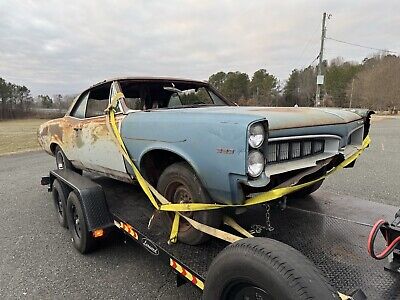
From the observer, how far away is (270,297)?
63.8 inches

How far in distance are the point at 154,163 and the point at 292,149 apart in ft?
4.27

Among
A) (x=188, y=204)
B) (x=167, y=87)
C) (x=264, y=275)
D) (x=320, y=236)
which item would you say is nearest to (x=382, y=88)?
(x=167, y=87)

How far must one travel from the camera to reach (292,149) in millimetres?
2486

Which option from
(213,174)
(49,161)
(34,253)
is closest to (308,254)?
(213,174)

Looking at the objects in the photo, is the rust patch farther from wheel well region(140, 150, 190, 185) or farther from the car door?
wheel well region(140, 150, 190, 185)

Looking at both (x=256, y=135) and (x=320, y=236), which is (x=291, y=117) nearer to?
(x=256, y=135)

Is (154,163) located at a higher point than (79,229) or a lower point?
higher

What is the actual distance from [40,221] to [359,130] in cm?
427

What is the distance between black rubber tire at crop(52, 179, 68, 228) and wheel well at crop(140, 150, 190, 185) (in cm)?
153

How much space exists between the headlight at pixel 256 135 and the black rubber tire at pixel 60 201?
2879 millimetres

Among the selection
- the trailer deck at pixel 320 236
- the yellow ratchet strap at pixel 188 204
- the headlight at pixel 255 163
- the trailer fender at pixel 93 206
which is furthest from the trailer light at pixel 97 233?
the headlight at pixel 255 163

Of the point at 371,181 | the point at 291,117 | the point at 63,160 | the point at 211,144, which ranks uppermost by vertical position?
the point at 291,117

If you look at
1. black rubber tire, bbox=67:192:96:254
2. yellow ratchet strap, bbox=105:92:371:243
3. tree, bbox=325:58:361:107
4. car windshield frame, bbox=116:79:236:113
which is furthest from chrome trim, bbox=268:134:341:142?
tree, bbox=325:58:361:107

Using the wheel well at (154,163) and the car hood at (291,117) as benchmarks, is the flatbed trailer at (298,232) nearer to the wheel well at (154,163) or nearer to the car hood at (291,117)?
the wheel well at (154,163)
